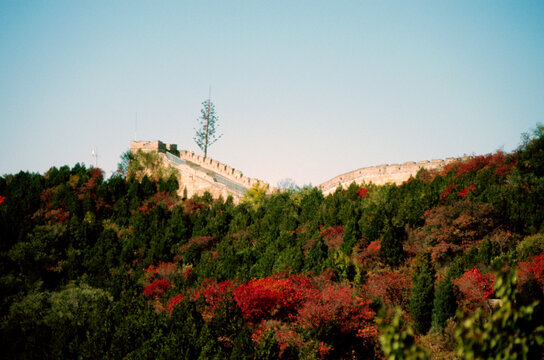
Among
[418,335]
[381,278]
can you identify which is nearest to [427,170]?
[381,278]

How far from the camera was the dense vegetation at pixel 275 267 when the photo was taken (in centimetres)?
1443

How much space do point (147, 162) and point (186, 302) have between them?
23847 mm

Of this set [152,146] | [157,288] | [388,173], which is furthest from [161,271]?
[152,146]

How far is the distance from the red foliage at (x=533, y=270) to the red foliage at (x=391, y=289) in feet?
12.8

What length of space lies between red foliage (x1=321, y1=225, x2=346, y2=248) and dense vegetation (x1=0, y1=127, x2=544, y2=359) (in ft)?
0.25

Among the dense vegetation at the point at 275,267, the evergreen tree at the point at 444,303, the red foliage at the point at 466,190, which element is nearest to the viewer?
the dense vegetation at the point at 275,267

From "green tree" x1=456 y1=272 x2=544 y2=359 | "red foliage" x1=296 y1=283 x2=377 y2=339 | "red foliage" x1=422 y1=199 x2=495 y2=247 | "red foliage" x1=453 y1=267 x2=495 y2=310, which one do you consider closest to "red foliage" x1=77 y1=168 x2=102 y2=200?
"red foliage" x1=296 y1=283 x2=377 y2=339

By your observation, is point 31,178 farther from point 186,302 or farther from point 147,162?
point 186,302

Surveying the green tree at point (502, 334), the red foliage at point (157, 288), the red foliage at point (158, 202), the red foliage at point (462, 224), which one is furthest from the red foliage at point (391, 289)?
the red foliage at point (158, 202)

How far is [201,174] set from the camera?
1353 inches

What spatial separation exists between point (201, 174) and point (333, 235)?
14.4m

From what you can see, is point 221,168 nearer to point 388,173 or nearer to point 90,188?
point 90,188

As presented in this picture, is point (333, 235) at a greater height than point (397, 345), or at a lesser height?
greater

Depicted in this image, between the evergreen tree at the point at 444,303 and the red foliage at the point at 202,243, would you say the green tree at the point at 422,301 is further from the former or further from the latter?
the red foliage at the point at 202,243
